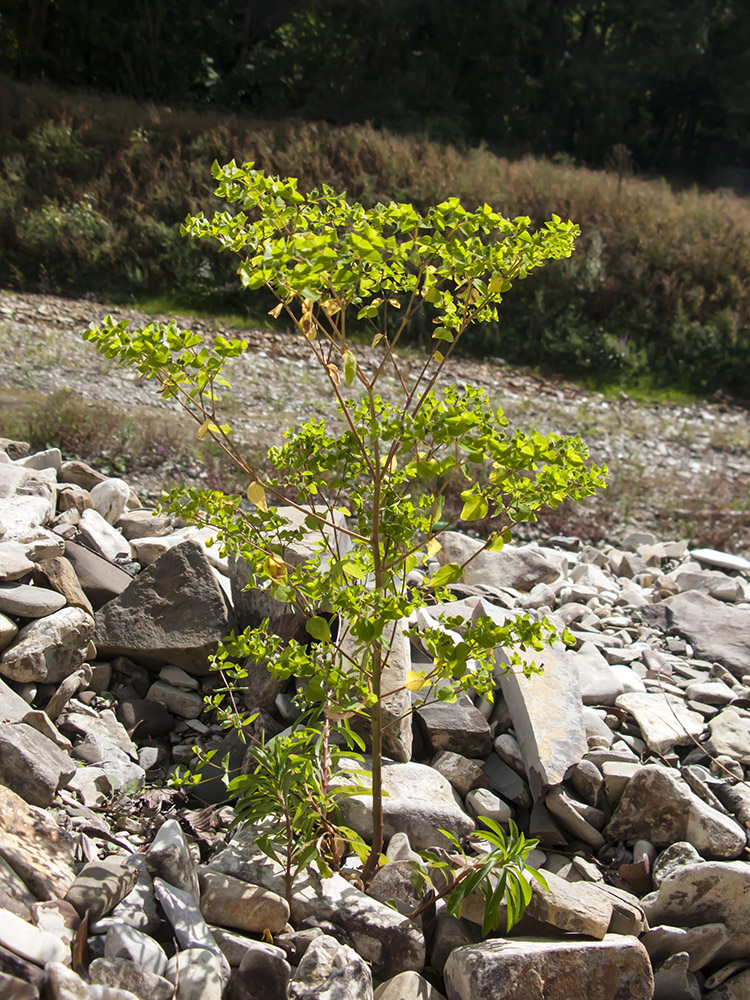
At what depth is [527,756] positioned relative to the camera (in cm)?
337

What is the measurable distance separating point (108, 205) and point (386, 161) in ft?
16.8

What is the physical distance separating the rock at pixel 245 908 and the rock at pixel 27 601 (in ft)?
4.72

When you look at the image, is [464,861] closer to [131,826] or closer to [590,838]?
[590,838]

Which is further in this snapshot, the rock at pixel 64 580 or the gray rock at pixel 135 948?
the rock at pixel 64 580

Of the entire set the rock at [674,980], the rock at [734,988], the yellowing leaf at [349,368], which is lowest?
the rock at [734,988]

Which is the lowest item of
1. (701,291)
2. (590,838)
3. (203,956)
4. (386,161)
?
(590,838)

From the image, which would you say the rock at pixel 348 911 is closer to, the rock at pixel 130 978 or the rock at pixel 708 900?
the rock at pixel 130 978

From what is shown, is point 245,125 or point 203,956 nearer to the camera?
point 203,956

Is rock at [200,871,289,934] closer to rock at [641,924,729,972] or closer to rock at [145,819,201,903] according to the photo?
rock at [145,819,201,903]

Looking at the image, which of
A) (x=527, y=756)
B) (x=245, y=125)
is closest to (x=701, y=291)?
(x=245, y=125)

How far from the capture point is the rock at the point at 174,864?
8.23 ft

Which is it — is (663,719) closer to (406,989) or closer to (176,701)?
(406,989)

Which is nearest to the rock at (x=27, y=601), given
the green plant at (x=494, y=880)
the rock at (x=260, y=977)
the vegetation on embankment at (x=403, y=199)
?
the rock at (x=260, y=977)

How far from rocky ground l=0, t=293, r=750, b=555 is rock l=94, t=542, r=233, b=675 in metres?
2.14
